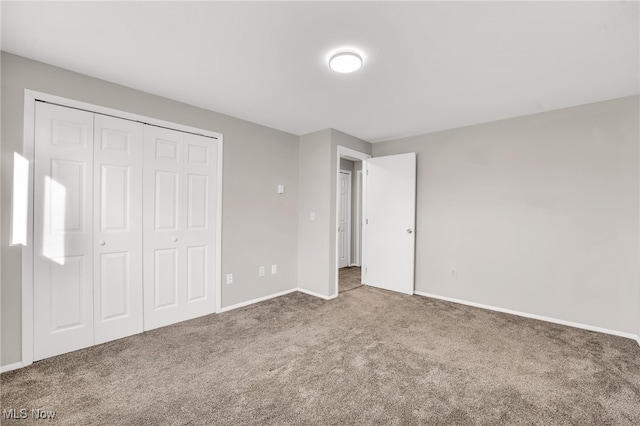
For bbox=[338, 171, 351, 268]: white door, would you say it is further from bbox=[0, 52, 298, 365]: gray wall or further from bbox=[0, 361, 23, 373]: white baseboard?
bbox=[0, 361, 23, 373]: white baseboard

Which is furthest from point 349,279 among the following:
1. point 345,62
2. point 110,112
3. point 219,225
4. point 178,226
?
point 110,112

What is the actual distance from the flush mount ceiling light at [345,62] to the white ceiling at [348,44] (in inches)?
3.1

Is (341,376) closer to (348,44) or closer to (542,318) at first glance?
(348,44)

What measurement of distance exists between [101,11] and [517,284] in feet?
15.1

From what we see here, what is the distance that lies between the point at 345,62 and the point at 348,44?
0.53ft

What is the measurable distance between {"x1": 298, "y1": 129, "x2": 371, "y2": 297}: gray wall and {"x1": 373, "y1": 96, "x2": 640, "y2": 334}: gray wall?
138 cm

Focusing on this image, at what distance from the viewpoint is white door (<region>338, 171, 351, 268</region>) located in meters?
6.11

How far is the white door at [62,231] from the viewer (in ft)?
7.35

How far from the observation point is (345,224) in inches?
244

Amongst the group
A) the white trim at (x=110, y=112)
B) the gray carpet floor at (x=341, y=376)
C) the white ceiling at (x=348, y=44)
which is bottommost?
the gray carpet floor at (x=341, y=376)

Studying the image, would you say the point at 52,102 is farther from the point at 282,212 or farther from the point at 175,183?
the point at 282,212

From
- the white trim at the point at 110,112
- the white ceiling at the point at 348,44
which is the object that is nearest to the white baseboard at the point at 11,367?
the white trim at the point at 110,112

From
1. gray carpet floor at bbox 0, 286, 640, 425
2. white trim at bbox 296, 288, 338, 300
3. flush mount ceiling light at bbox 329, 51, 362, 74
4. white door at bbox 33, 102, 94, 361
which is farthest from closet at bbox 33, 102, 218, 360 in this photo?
flush mount ceiling light at bbox 329, 51, 362, 74

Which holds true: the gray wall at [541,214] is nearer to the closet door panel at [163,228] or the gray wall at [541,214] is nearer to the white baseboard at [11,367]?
the closet door panel at [163,228]
